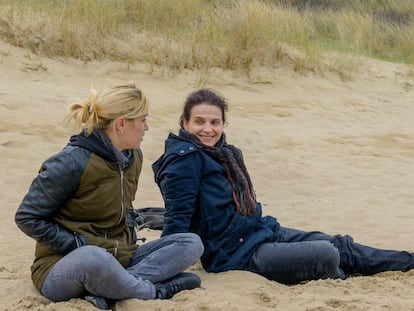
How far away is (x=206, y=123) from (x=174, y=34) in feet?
24.9

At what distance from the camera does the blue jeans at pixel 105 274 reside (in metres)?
3.36

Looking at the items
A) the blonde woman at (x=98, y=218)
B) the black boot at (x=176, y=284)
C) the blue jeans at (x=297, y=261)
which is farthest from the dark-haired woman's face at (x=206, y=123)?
the black boot at (x=176, y=284)

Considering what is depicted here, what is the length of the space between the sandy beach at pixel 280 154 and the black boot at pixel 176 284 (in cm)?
6

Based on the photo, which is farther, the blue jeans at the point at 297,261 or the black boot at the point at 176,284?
the blue jeans at the point at 297,261

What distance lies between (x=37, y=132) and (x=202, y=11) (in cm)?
624

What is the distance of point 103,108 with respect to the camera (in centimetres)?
355

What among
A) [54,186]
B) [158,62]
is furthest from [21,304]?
[158,62]

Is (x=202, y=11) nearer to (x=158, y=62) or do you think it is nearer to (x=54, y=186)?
(x=158, y=62)

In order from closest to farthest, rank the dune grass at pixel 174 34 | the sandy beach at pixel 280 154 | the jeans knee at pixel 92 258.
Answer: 1. the jeans knee at pixel 92 258
2. the sandy beach at pixel 280 154
3. the dune grass at pixel 174 34

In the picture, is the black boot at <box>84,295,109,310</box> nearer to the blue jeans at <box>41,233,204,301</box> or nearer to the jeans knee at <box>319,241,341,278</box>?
the blue jeans at <box>41,233,204,301</box>

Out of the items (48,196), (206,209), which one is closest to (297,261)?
(206,209)

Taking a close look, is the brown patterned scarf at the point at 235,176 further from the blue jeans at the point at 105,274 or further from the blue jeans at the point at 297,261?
the blue jeans at the point at 105,274

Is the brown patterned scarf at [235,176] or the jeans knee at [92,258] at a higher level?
the brown patterned scarf at [235,176]

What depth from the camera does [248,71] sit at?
38.0 ft
